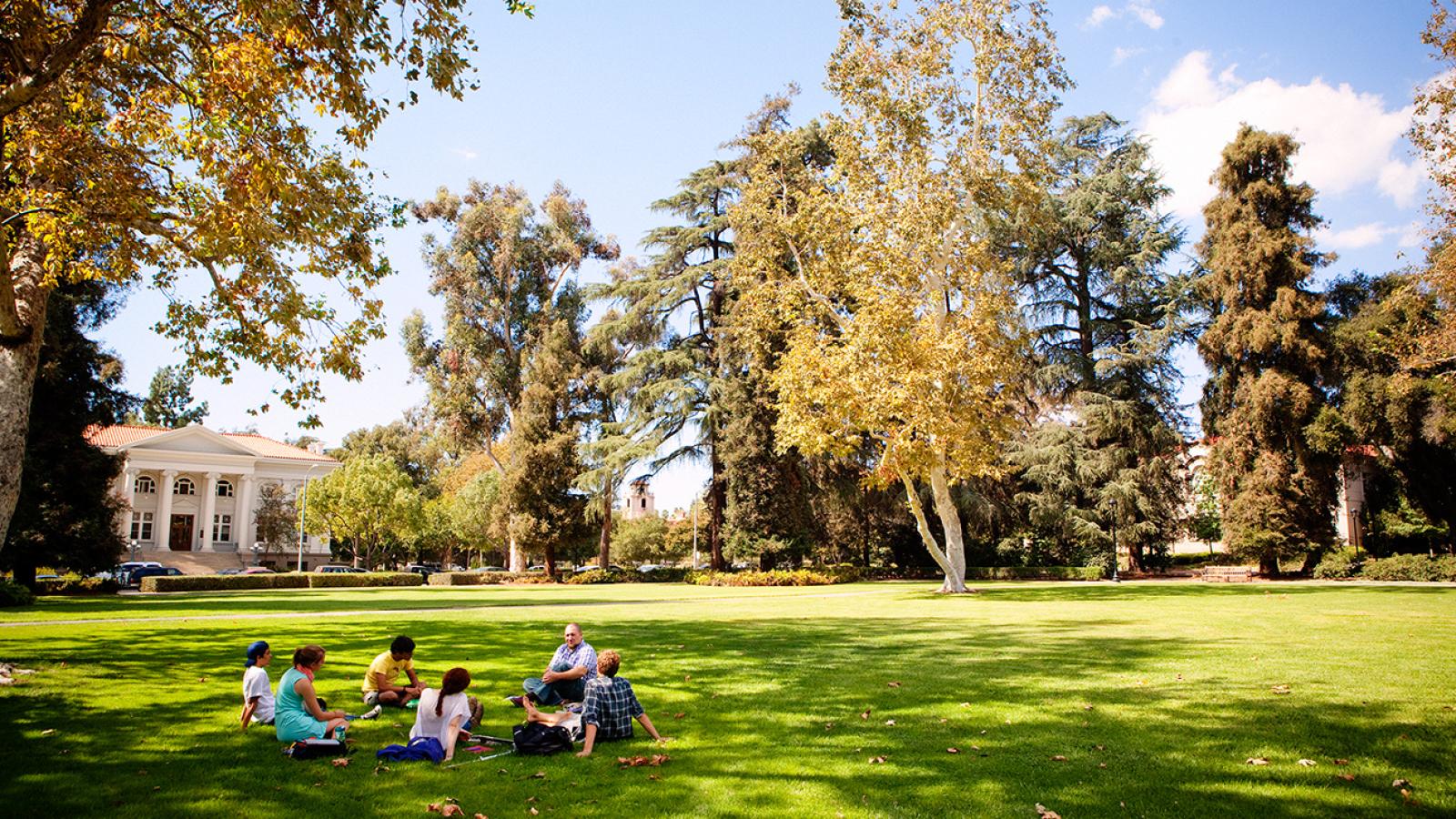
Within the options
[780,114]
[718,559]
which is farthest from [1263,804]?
[780,114]

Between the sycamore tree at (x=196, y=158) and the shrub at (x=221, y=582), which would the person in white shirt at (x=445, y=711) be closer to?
the sycamore tree at (x=196, y=158)

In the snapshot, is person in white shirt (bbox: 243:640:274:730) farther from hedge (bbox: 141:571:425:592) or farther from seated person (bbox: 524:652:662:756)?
hedge (bbox: 141:571:425:592)

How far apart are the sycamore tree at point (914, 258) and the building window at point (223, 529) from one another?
56.3 metres

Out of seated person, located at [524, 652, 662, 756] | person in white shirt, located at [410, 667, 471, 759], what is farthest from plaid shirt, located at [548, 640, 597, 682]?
person in white shirt, located at [410, 667, 471, 759]

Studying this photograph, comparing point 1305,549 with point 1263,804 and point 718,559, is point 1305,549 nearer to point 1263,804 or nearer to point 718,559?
point 718,559

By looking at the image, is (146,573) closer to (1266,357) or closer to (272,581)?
(272,581)

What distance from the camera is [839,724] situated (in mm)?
7828

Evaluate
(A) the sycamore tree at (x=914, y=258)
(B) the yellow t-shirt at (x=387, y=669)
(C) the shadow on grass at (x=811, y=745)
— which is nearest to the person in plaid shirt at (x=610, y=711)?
(C) the shadow on grass at (x=811, y=745)

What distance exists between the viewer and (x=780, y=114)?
43.7 metres

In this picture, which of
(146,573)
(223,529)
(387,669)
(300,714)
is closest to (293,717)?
(300,714)

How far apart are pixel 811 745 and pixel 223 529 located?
7205cm

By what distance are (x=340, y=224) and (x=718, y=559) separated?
3389 cm

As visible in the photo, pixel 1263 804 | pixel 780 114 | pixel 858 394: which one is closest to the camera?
pixel 1263 804

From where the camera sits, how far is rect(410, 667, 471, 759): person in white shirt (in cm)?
705
